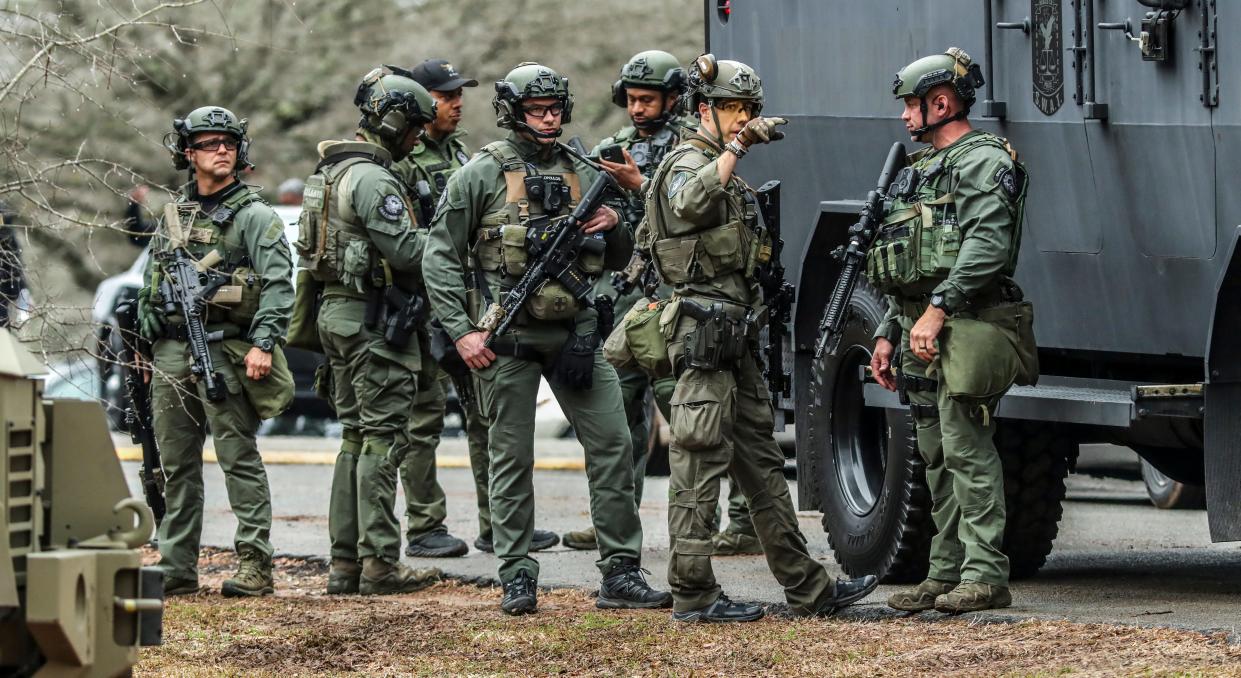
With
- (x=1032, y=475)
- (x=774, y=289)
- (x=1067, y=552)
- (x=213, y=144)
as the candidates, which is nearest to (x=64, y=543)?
(x=774, y=289)

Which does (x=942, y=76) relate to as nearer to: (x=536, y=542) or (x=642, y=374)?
(x=642, y=374)

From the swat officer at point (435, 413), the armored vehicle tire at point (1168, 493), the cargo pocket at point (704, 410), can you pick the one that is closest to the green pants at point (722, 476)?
the cargo pocket at point (704, 410)

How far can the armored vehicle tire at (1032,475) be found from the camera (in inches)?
350

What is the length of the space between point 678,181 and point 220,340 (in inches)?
91.7

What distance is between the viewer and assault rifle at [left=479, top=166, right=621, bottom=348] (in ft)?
27.4

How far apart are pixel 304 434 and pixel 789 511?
40.4 ft

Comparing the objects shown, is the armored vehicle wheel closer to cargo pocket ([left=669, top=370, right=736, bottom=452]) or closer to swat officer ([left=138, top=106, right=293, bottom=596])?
cargo pocket ([left=669, top=370, right=736, bottom=452])

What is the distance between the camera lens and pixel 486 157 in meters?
8.48

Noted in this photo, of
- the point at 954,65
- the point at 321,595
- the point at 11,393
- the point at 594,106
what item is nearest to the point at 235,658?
the point at 321,595

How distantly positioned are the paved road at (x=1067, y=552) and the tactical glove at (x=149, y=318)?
1.73 meters

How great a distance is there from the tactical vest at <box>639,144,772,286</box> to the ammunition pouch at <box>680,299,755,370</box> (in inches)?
4.8

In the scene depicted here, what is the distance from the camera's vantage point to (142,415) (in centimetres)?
944

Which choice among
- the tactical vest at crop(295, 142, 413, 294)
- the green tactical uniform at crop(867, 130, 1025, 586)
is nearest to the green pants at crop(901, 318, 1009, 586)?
the green tactical uniform at crop(867, 130, 1025, 586)

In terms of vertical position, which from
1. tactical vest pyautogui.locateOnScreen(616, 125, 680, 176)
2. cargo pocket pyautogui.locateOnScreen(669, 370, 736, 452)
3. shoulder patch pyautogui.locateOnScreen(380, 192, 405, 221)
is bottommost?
cargo pocket pyautogui.locateOnScreen(669, 370, 736, 452)
